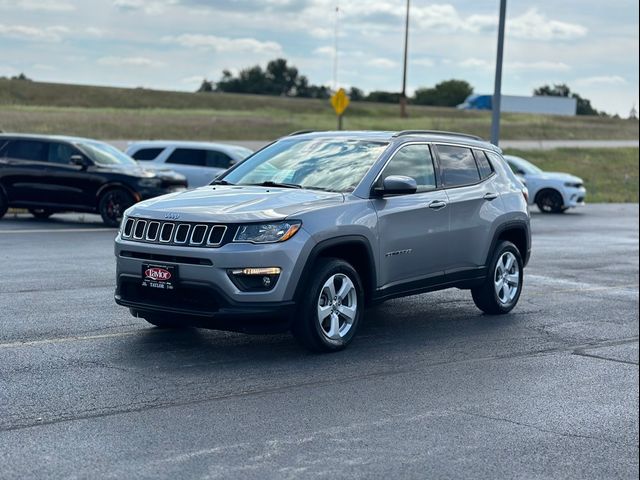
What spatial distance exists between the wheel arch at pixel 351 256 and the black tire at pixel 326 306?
80 millimetres

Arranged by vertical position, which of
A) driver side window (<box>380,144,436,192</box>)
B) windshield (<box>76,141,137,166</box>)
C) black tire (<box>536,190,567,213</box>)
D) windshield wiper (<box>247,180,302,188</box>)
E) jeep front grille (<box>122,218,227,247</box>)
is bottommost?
black tire (<box>536,190,567,213</box>)

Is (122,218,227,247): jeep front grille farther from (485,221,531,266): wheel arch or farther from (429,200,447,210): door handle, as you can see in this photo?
(485,221,531,266): wheel arch

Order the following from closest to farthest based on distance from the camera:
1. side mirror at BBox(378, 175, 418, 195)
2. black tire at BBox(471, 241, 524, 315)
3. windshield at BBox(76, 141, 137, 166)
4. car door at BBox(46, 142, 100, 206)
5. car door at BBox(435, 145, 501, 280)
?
1. side mirror at BBox(378, 175, 418, 195)
2. car door at BBox(435, 145, 501, 280)
3. black tire at BBox(471, 241, 524, 315)
4. car door at BBox(46, 142, 100, 206)
5. windshield at BBox(76, 141, 137, 166)

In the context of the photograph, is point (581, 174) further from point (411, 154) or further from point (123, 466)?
point (123, 466)

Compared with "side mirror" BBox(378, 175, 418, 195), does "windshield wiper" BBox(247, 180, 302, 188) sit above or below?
below

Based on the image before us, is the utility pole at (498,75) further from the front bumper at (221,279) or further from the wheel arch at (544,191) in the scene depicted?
the front bumper at (221,279)

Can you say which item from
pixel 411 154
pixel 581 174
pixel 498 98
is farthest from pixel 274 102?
pixel 411 154

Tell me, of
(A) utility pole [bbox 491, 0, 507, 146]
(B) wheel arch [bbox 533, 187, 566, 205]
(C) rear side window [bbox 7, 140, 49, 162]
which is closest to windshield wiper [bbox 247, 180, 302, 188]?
(C) rear side window [bbox 7, 140, 49, 162]

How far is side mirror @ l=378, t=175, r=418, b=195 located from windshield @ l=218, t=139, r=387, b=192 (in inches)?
10.3

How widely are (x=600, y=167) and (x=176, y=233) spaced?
156 ft

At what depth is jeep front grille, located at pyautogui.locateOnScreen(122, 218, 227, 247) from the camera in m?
7.98

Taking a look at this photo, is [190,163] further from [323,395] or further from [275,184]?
[323,395]

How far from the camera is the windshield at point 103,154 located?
68.2ft

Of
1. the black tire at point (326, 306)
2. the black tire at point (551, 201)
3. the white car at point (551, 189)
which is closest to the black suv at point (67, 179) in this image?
the black tire at point (326, 306)
